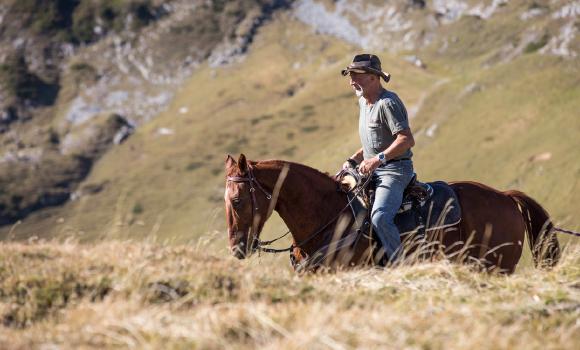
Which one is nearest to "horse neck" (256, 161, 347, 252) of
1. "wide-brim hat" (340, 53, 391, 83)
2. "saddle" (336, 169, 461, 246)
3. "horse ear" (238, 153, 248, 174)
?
"horse ear" (238, 153, 248, 174)

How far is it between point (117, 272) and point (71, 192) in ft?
662

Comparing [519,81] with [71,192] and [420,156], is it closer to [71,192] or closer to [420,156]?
[420,156]

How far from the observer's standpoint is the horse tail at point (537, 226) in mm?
11344

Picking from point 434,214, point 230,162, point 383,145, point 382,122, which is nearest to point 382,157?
point 383,145

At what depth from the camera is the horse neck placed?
10.4 m

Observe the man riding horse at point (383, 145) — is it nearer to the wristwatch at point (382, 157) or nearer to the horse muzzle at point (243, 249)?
the wristwatch at point (382, 157)

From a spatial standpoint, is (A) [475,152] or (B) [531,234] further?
(A) [475,152]

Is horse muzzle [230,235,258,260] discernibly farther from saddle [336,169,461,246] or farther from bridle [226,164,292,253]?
saddle [336,169,461,246]

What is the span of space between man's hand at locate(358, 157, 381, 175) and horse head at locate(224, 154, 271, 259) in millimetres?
1552

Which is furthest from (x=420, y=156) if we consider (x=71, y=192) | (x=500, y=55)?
(x=71, y=192)

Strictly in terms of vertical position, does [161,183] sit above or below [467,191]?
below

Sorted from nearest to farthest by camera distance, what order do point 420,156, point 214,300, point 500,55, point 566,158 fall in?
1. point 214,300
2. point 566,158
3. point 420,156
4. point 500,55

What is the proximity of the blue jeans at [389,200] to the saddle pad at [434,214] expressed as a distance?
34 centimetres

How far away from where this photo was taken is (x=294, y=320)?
556 cm
